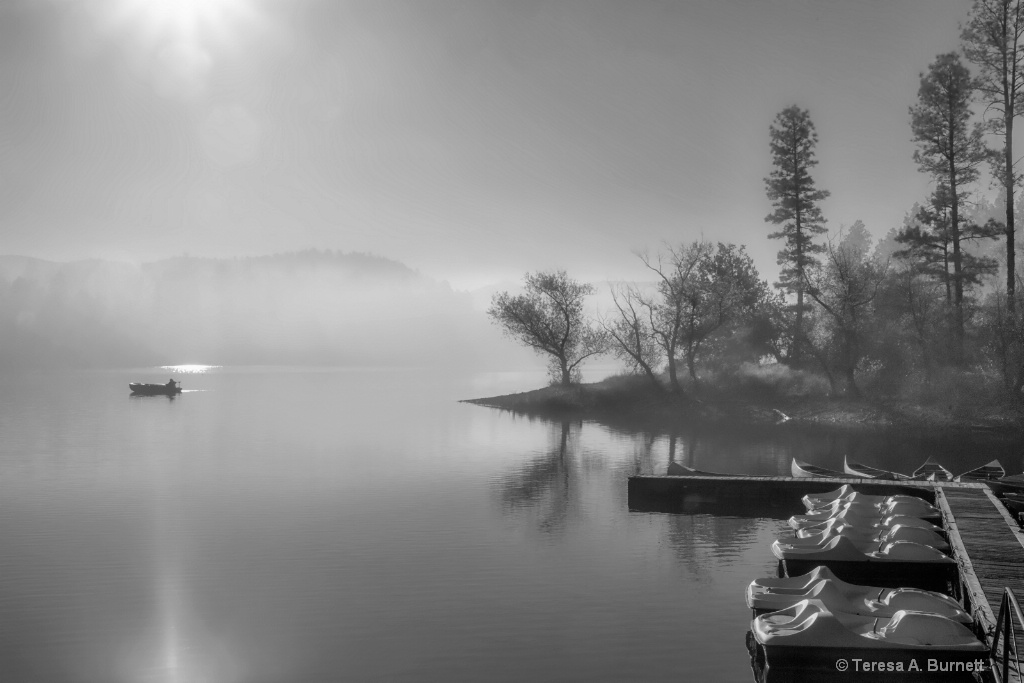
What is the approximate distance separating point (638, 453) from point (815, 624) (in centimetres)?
3301

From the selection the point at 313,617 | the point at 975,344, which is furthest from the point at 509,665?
the point at 975,344

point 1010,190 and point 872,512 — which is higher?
point 1010,190

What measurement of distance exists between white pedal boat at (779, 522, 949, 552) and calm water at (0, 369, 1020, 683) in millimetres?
1810

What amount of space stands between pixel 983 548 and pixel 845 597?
5.94 meters

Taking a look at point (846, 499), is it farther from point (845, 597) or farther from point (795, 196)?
→ point (795, 196)

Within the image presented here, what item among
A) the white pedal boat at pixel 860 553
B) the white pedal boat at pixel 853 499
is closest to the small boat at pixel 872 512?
the white pedal boat at pixel 853 499

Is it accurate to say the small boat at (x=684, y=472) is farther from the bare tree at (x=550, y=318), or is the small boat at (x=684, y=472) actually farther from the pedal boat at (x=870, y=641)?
the bare tree at (x=550, y=318)

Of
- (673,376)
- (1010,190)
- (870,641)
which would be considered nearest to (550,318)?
(673,376)

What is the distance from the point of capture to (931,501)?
26.3 meters

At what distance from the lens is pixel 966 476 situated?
29922 mm

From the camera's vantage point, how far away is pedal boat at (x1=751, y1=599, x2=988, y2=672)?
12508mm

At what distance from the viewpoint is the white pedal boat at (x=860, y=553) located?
18016 millimetres

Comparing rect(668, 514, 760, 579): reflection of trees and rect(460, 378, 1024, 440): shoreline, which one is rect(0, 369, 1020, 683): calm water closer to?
rect(668, 514, 760, 579): reflection of trees

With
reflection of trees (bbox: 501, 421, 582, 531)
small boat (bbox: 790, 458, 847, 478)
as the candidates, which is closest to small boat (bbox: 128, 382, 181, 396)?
reflection of trees (bbox: 501, 421, 582, 531)
